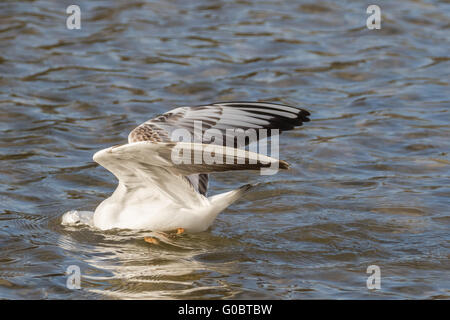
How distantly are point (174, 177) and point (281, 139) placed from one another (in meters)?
3.28

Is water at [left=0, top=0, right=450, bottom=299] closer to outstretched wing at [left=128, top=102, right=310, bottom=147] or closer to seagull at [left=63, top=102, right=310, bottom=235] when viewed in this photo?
seagull at [left=63, top=102, right=310, bottom=235]

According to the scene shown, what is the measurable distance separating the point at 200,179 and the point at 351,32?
5704mm

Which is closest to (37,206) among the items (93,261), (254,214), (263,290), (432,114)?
(93,261)

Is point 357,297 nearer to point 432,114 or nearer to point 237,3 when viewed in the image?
point 432,114

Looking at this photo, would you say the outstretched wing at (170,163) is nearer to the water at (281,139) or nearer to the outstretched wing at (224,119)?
the outstretched wing at (224,119)

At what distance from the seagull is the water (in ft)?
0.71

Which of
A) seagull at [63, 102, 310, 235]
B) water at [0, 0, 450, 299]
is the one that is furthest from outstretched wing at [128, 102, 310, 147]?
water at [0, 0, 450, 299]

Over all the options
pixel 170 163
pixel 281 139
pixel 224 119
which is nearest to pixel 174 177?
pixel 170 163

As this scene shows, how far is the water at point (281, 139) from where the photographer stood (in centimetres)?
683

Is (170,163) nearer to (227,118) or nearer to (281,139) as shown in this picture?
(227,118)

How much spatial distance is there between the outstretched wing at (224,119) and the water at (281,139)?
901 mm

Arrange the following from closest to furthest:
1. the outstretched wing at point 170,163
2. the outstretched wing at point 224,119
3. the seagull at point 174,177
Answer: the outstretched wing at point 170,163, the seagull at point 174,177, the outstretched wing at point 224,119

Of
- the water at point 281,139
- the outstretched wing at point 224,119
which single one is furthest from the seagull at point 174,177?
the water at point 281,139

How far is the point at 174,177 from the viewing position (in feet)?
22.5
